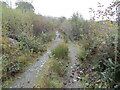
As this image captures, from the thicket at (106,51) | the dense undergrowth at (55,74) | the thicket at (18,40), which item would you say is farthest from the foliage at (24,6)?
the thicket at (106,51)

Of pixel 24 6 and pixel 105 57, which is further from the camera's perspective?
pixel 24 6

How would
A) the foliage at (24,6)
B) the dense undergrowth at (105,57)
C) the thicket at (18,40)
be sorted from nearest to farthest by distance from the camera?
the dense undergrowth at (105,57)
the thicket at (18,40)
the foliage at (24,6)

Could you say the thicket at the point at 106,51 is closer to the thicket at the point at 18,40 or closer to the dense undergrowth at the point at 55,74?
the dense undergrowth at the point at 55,74

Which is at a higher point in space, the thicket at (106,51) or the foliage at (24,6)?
the foliage at (24,6)

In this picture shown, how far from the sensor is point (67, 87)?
2156mm

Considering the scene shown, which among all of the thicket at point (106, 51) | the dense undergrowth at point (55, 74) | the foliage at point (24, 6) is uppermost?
the foliage at point (24, 6)

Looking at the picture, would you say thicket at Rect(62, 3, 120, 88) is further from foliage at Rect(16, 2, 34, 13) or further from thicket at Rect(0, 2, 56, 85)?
foliage at Rect(16, 2, 34, 13)

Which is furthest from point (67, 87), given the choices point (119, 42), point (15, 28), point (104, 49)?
point (15, 28)

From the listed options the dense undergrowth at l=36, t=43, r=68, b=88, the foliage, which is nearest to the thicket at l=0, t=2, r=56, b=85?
the foliage

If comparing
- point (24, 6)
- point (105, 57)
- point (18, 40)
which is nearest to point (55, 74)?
point (105, 57)

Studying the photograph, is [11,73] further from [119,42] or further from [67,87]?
[119,42]

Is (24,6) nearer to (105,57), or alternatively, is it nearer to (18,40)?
(18,40)

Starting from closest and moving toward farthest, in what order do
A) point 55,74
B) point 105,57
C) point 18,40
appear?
point 55,74, point 105,57, point 18,40

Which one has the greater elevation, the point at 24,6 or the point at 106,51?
the point at 24,6
